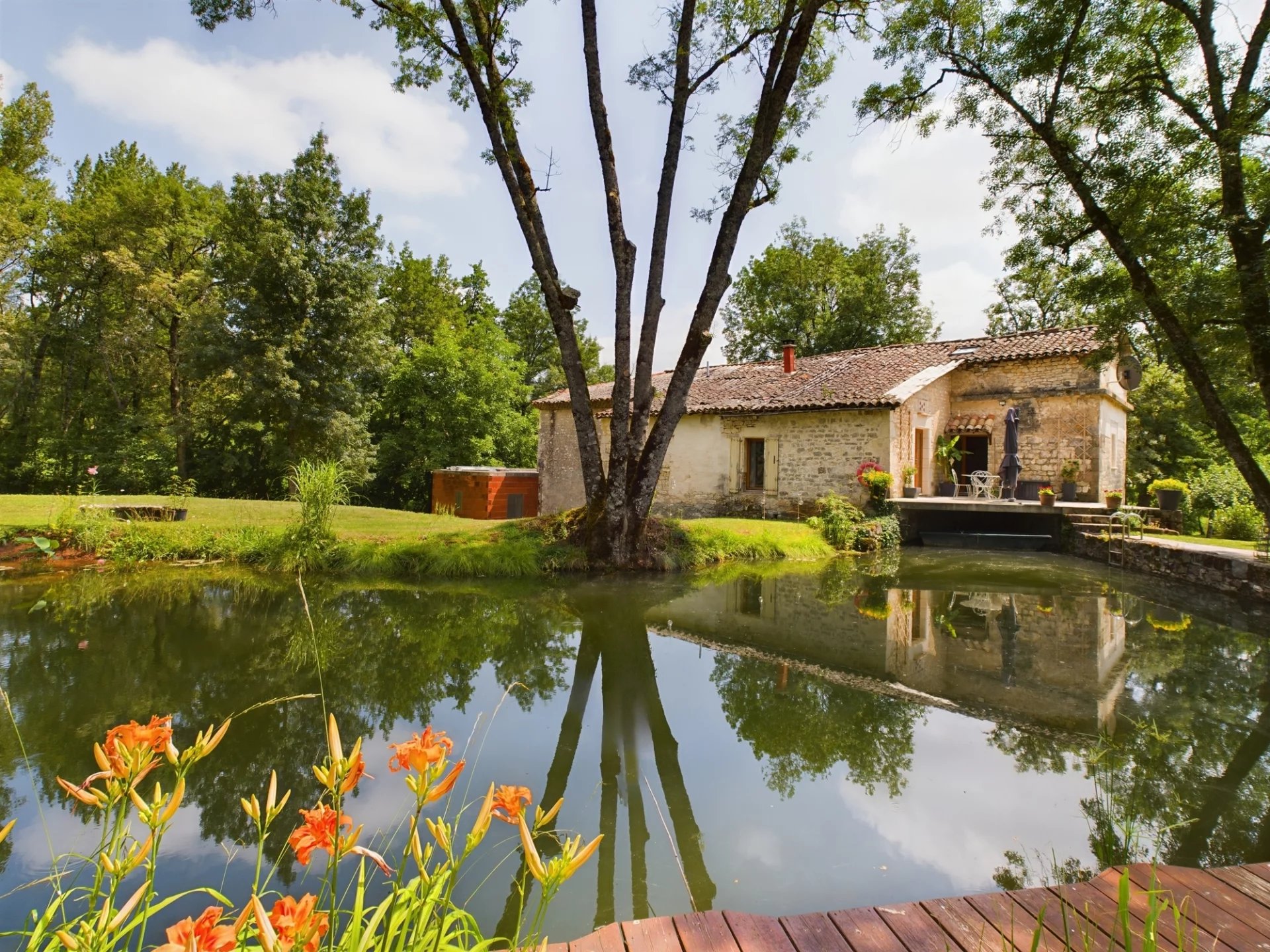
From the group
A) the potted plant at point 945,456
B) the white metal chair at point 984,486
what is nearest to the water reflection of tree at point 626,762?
the white metal chair at point 984,486

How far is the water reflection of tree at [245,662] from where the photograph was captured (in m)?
3.66

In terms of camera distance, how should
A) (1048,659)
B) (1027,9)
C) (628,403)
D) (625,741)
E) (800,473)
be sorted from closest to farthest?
(625,741), (1048,659), (1027,9), (628,403), (800,473)

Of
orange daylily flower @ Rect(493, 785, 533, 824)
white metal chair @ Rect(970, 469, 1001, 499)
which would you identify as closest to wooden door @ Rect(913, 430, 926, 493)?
white metal chair @ Rect(970, 469, 1001, 499)

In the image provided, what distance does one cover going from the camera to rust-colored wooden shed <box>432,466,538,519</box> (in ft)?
57.6

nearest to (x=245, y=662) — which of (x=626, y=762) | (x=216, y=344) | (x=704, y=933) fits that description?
(x=626, y=762)

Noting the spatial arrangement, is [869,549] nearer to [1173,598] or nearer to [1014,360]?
[1173,598]

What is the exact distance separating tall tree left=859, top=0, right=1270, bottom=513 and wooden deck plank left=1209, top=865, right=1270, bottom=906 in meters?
6.24

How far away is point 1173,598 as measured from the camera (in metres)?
8.79

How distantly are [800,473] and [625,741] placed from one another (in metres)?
12.3

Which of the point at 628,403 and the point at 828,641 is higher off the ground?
the point at 628,403

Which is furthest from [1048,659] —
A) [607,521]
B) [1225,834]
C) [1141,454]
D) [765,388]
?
[1141,454]

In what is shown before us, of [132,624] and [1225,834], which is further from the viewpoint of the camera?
[132,624]

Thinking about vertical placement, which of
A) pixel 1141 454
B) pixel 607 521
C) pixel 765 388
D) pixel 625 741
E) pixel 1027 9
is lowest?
pixel 625 741

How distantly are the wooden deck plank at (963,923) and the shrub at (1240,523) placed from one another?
15274 mm
